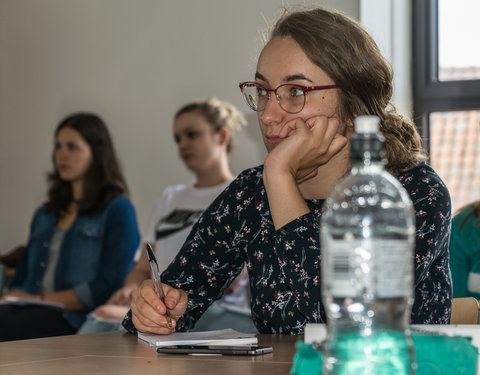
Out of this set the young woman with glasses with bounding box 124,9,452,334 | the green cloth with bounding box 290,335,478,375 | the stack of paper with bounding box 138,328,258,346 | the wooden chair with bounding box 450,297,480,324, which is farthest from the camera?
the wooden chair with bounding box 450,297,480,324

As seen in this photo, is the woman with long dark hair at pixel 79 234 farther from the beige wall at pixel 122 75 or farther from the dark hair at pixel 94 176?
the beige wall at pixel 122 75

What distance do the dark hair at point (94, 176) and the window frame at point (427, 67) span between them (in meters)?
1.42

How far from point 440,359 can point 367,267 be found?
222 mm

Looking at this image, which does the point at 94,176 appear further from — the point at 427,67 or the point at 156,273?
the point at 156,273

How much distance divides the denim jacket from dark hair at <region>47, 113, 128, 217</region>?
0.07 m

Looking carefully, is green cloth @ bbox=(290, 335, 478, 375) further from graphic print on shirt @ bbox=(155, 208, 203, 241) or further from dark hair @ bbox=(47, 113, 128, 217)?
A: dark hair @ bbox=(47, 113, 128, 217)

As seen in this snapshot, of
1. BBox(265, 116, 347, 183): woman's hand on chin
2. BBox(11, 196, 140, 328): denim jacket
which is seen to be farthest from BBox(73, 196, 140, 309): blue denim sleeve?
BBox(265, 116, 347, 183): woman's hand on chin

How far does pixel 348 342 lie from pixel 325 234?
12 cm

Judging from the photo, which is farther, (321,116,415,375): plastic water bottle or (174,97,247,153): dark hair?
(174,97,247,153): dark hair

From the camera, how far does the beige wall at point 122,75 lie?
3.56m

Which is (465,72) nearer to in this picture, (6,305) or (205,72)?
(205,72)

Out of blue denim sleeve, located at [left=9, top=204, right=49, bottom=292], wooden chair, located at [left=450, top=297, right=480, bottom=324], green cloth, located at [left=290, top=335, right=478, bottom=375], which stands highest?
green cloth, located at [left=290, top=335, right=478, bottom=375]

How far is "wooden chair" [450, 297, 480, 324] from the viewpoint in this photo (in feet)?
4.95

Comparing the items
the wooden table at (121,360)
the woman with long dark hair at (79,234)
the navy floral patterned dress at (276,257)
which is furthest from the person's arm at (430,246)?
the woman with long dark hair at (79,234)
